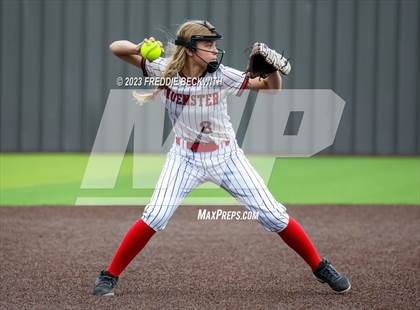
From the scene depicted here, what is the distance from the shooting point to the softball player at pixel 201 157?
5.61m

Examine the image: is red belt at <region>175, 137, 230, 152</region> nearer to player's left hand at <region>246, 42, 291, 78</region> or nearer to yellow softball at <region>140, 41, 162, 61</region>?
player's left hand at <region>246, 42, 291, 78</region>

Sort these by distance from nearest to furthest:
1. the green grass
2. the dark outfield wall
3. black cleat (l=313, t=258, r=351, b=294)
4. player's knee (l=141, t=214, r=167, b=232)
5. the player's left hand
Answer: the player's left hand, player's knee (l=141, t=214, r=167, b=232), black cleat (l=313, t=258, r=351, b=294), the green grass, the dark outfield wall

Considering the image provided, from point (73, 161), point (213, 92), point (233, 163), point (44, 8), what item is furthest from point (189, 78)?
point (44, 8)

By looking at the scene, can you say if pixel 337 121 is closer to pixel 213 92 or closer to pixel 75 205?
pixel 75 205

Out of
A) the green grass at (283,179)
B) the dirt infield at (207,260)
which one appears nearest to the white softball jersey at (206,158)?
the dirt infield at (207,260)

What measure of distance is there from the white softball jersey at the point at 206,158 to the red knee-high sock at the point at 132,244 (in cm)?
6

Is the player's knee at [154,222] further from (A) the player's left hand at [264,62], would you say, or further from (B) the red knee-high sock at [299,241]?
(A) the player's left hand at [264,62]

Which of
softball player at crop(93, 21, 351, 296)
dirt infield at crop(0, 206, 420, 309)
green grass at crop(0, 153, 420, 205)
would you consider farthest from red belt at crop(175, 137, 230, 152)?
green grass at crop(0, 153, 420, 205)

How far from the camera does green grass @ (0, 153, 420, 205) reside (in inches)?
413

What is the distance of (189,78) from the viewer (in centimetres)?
568

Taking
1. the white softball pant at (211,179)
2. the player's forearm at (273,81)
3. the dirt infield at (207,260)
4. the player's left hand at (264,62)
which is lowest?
the dirt infield at (207,260)

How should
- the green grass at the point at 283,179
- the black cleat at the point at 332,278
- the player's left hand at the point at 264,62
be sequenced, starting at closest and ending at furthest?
the player's left hand at the point at 264,62 → the black cleat at the point at 332,278 → the green grass at the point at 283,179

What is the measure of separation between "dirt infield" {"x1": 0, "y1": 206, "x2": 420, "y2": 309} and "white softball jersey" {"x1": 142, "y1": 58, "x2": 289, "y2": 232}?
54 cm

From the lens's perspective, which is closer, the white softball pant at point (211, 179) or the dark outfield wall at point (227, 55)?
the white softball pant at point (211, 179)
